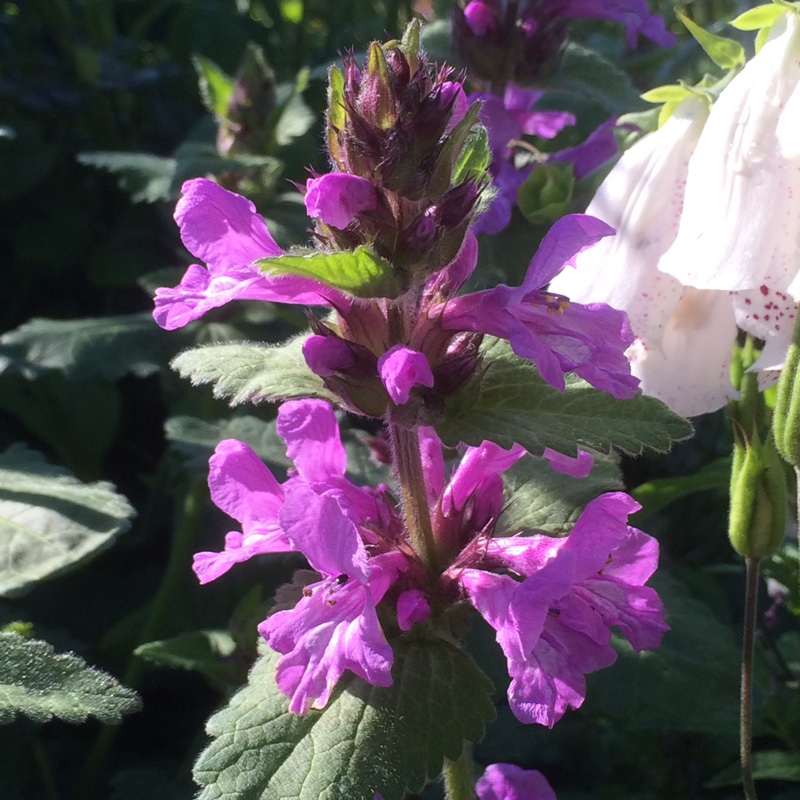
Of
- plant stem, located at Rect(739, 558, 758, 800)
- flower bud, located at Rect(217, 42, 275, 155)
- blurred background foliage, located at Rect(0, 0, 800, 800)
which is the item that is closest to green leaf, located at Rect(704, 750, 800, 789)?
blurred background foliage, located at Rect(0, 0, 800, 800)

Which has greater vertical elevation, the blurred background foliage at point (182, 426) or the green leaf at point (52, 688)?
the green leaf at point (52, 688)

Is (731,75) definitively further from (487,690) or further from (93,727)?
(93,727)

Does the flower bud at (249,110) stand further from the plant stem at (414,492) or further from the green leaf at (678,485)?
the plant stem at (414,492)

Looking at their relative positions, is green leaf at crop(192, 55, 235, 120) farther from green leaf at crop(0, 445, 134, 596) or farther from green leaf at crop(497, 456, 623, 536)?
green leaf at crop(497, 456, 623, 536)

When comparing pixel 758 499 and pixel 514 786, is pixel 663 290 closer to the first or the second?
pixel 758 499

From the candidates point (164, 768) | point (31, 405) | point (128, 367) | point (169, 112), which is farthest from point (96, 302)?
point (164, 768)

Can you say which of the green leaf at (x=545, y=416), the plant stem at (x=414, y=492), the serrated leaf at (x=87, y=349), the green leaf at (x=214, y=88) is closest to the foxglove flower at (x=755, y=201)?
the green leaf at (x=545, y=416)
